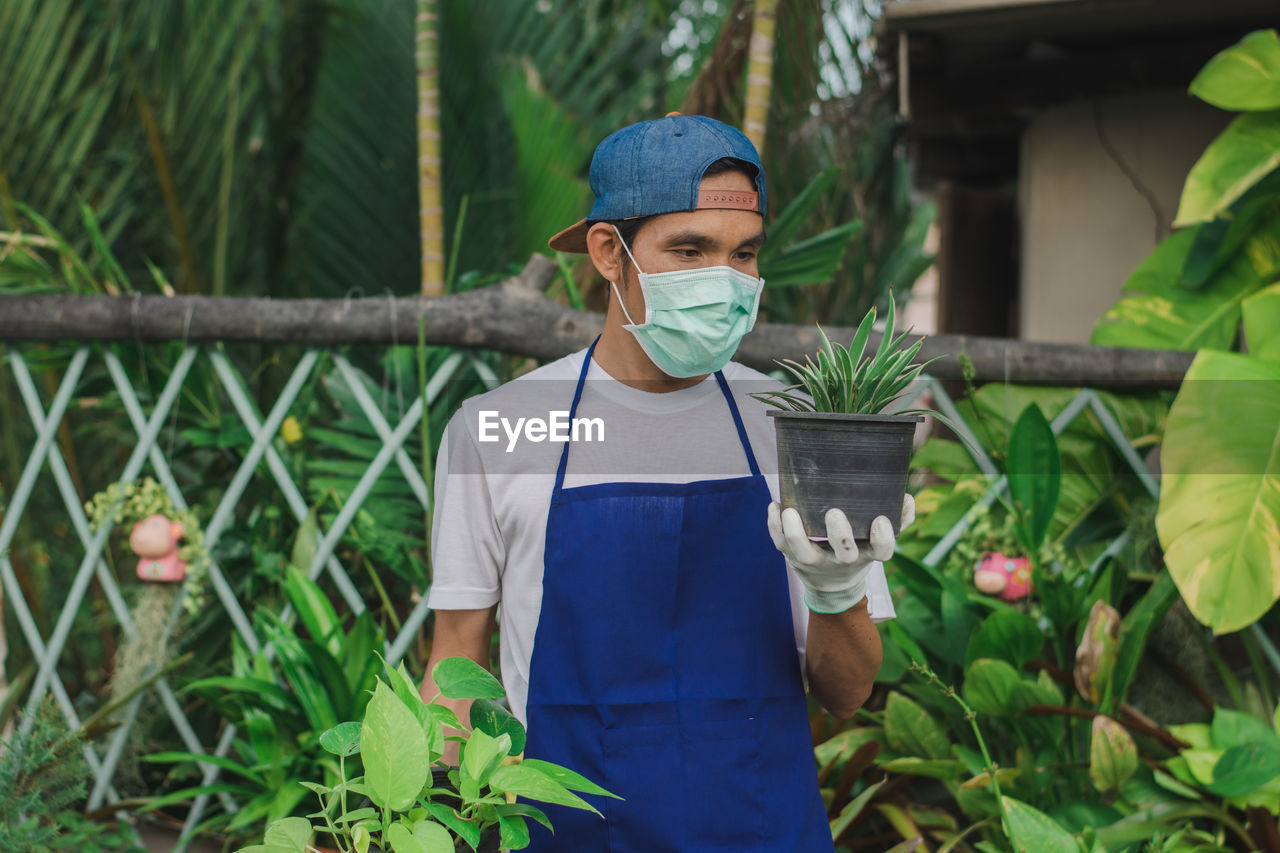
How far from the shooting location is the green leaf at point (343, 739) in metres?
0.97

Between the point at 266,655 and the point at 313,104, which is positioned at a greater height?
the point at 313,104

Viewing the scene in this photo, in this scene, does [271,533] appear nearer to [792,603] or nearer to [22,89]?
[792,603]

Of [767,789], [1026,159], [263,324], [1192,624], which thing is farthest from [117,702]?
[1026,159]

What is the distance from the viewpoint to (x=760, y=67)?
98.8 inches

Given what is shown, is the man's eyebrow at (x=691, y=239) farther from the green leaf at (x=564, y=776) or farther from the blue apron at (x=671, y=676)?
the green leaf at (x=564, y=776)

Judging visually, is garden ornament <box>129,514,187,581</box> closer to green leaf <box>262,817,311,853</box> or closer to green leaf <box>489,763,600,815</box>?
green leaf <box>262,817,311,853</box>

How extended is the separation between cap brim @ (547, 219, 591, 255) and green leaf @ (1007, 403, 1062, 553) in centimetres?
111

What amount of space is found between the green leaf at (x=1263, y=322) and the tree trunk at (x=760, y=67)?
1.25 metres

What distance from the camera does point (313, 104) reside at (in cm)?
386

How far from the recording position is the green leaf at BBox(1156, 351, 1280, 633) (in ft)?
6.34

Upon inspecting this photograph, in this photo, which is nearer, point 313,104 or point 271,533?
point 271,533

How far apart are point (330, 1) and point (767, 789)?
135 inches

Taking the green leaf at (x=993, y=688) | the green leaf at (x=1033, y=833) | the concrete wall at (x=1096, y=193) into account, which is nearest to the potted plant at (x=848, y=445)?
the green leaf at (x=1033, y=833)

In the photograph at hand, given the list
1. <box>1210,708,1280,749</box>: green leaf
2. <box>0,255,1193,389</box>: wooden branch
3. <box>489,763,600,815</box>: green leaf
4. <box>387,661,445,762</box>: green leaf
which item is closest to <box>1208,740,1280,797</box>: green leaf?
<box>1210,708,1280,749</box>: green leaf
